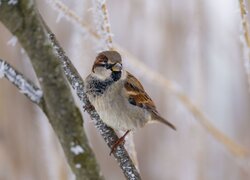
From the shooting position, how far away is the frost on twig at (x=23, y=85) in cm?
52

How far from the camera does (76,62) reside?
137 cm

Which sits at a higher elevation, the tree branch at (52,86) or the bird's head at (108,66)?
the bird's head at (108,66)

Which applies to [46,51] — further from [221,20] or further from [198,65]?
[221,20]

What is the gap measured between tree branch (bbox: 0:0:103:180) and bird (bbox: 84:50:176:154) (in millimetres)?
859

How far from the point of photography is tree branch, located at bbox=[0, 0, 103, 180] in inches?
18.2

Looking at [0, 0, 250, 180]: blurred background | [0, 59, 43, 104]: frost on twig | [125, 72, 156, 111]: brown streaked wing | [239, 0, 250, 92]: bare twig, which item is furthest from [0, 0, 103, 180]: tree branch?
[125, 72, 156, 111]: brown streaked wing

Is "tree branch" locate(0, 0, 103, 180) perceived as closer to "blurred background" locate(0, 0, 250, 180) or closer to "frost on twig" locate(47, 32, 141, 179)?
"frost on twig" locate(47, 32, 141, 179)

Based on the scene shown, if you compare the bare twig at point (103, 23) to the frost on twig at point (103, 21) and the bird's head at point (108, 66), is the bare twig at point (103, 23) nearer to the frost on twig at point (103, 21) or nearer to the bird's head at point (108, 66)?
the frost on twig at point (103, 21)

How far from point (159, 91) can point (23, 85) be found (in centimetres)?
205

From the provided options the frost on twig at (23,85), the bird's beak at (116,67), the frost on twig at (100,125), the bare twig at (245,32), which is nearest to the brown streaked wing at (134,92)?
the bird's beak at (116,67)

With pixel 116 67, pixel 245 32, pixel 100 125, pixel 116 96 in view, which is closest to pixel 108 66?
pixel 116 67

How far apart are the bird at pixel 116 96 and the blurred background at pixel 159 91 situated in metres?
0.05

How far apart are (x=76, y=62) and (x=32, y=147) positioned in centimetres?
68

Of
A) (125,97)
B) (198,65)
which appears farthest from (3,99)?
(198,65)
